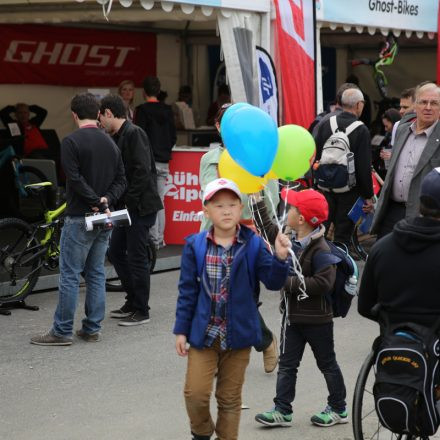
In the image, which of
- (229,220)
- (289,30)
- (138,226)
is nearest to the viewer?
(229,220)

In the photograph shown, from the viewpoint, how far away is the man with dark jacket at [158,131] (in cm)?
1210

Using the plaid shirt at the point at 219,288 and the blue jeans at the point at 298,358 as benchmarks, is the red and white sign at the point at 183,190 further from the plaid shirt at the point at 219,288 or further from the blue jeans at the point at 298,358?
the plaid shirt at the point at 219,288

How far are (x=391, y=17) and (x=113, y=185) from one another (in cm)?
655

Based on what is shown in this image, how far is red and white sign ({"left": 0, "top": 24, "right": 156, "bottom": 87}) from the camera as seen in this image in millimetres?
16188

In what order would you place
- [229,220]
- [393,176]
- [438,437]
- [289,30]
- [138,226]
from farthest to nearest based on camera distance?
[289,30], [138,226], [393,176], [438,437], [229,220]

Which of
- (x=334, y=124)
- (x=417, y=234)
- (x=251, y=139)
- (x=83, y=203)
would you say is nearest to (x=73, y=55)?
(x=334, y=124)

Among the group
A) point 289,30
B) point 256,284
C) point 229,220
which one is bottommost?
point 256,284

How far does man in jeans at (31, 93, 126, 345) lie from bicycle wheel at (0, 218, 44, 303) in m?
1.14

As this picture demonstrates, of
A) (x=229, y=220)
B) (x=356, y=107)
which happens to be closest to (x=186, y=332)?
(x=229, y=220)

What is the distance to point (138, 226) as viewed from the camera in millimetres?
8758

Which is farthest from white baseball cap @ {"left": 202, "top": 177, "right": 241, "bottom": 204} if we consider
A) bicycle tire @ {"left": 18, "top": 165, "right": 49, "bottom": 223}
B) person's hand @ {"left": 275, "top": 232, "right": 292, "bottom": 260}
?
bicycle tire @ {"left": 18, "top": 165, "right": 49, "bottom": 223}

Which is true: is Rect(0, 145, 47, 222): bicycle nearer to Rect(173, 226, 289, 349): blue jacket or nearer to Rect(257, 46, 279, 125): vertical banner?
Rect(257, 46, 279, 125): vertical banner

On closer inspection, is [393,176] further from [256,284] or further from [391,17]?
[391,17]

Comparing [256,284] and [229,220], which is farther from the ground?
[229,220]
